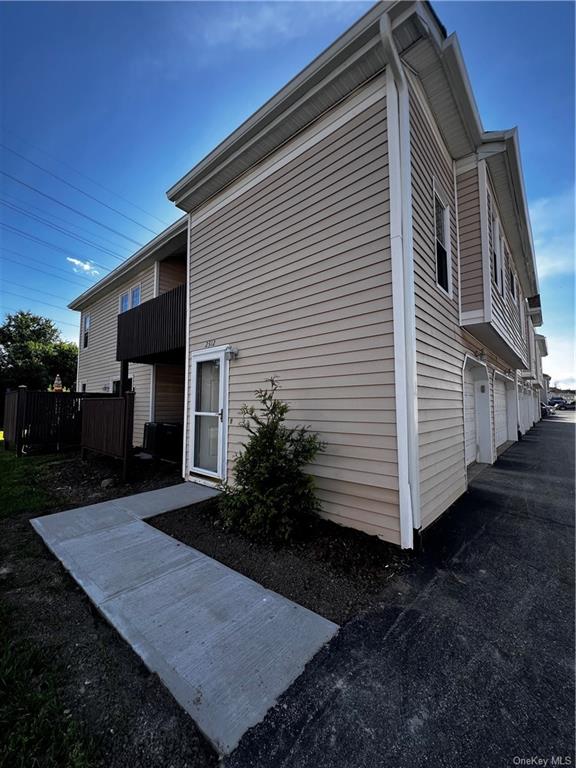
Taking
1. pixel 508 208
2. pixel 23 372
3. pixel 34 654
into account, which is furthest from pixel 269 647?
pixel 23 372

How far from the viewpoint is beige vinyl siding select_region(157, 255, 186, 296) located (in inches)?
362

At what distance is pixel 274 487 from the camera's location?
3.44 meters

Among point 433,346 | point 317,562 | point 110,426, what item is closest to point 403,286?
point 433,346

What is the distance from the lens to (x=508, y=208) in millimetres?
7074

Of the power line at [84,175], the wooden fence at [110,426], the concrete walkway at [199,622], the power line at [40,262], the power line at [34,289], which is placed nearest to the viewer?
the concrete walkway at [199,622]

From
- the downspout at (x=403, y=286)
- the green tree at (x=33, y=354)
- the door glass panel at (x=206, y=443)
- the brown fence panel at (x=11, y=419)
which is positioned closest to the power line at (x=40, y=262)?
the green tree at (x=33, y=354)

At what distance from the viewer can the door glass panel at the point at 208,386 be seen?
559 cm

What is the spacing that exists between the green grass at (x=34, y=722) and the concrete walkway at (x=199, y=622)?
16.0 inches

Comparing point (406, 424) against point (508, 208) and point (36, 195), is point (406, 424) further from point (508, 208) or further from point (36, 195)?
point (36, 195)

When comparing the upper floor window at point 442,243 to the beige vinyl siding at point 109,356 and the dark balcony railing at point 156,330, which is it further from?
the beige vinyl siding at point 109,356

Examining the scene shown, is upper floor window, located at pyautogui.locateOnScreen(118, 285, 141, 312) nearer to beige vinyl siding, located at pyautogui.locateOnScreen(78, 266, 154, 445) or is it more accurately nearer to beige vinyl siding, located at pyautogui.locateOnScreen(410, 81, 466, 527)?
beige vinyl siding, located at pyautogui.locateOnScreen(78, 266, 154, 445)

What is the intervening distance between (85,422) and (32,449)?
2.65 meters

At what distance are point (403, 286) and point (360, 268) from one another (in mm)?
589

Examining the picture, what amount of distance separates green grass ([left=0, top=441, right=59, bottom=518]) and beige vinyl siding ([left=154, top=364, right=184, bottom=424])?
2785 millimetres
